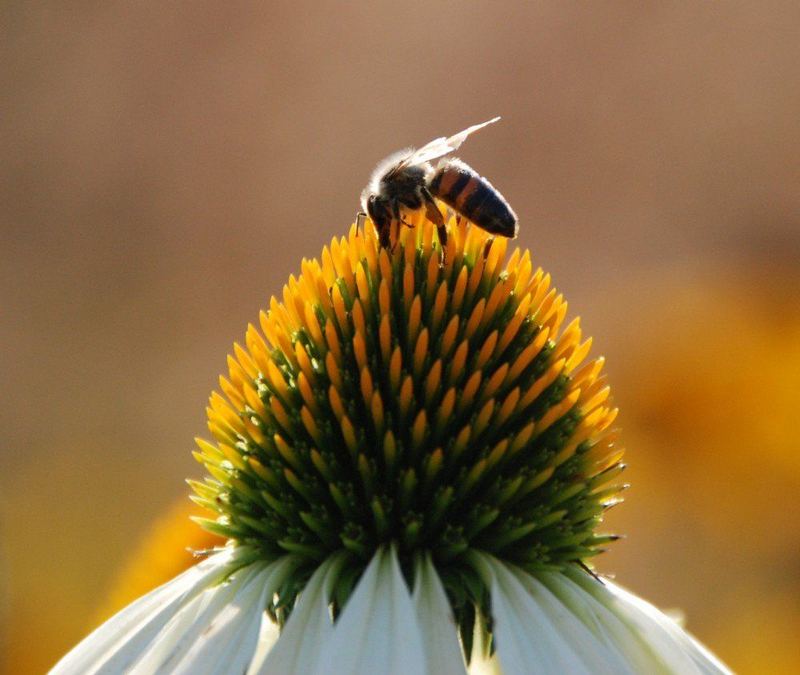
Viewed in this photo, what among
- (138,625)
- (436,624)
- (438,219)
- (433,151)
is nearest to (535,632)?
(436,624)

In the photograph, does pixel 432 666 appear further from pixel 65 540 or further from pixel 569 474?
pixel 65 540

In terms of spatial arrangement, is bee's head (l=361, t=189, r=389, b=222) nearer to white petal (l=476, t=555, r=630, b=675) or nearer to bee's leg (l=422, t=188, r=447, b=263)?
bee's leg (l=422, t=188, r=447, b=263)

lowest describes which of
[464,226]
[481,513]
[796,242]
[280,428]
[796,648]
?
[796,648]

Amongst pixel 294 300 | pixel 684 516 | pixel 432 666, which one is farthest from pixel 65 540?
pixel 432 666

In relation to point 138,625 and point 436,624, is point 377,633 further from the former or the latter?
point 138,625

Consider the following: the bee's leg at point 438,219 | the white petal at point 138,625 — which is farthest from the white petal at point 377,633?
the bee's leg at point 438,219

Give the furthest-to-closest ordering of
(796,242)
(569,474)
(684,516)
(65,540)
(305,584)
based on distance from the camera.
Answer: (796,242)
(65,540)
(684,516)
(569,474)
(305,584)
